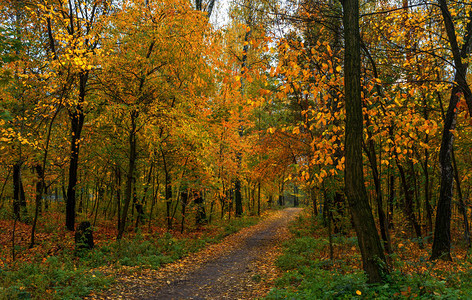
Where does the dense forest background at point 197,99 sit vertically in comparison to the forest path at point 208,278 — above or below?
above

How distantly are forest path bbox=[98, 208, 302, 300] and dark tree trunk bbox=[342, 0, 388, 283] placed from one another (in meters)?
2.89

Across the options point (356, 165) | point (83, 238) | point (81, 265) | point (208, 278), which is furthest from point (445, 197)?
point (83, 238)

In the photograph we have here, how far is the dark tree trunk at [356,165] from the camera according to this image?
4.80 meters

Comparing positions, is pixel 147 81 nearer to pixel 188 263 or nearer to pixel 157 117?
pixel 157 117

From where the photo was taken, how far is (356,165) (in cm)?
492

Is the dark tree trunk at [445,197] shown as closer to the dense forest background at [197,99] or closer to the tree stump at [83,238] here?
the dense forest background at [197,99]

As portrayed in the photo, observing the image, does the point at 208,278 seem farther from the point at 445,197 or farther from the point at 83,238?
the point at 445,197

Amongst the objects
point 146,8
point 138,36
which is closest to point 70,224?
point 138,36

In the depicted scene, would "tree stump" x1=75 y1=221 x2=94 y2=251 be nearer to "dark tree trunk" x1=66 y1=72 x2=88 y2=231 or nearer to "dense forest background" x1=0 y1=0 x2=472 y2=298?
"dense forest background" x1=0 y1=0 x2=472 y2=298

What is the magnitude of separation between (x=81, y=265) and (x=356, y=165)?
26.1 feet

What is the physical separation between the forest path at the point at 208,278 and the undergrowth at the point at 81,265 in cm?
45

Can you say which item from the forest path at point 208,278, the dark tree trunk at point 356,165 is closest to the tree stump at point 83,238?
the forest path at point 208,278

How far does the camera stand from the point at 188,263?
9.34 metres

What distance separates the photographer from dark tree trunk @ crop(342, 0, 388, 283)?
4797 millimetres
